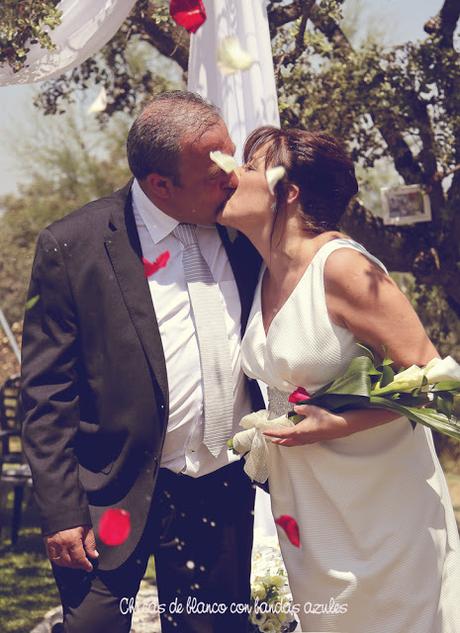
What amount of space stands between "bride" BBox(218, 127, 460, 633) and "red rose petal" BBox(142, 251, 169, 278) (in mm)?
247

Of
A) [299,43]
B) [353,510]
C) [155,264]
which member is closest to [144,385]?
[155,264]

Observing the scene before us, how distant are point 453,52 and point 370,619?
3425 mm

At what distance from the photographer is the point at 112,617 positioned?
2.96 m

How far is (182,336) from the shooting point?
9.96 ft

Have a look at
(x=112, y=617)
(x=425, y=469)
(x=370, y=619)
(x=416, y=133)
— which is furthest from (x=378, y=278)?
(x=416, y=133)

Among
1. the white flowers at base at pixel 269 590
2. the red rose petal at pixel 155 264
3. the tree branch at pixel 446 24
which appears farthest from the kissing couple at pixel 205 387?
the tree branch at pixel 446 24

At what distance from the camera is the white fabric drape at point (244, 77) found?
391 centimetres

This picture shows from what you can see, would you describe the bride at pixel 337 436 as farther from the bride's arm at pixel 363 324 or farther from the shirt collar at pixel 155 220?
the shirt collar at pixel 155 220

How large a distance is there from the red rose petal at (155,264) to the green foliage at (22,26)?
4.59 ft

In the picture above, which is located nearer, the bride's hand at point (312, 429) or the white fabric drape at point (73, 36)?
the bride's hand at point (312, 429)

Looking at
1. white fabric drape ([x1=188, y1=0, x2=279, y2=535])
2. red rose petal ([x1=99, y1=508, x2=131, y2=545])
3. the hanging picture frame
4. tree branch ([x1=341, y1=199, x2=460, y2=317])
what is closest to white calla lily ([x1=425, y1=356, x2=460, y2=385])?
red rose petal ([x1=99, y1=508, x2=131, y2=545])

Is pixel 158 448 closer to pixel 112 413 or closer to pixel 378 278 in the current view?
pixel 112 413

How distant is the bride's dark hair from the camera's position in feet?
9.61

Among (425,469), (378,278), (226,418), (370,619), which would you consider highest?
(378,278)
